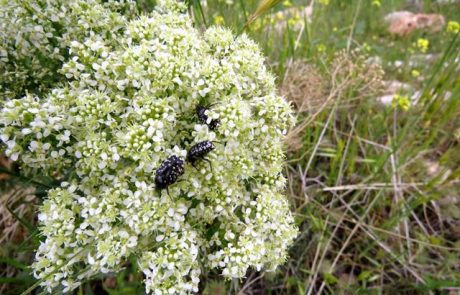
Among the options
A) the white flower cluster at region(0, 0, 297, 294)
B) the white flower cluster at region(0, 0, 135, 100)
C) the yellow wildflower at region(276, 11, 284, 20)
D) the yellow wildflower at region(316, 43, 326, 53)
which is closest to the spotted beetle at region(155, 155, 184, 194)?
the white flower cluster at region(0, 0, 297, 294)

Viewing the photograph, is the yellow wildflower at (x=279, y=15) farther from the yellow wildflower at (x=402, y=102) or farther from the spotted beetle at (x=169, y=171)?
the spotted beetle at (x=169, y=171)

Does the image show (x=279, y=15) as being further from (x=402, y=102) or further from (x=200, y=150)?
(x=200, y=150)

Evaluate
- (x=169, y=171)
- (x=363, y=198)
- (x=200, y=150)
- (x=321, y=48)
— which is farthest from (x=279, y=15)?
(x=169, y=171)

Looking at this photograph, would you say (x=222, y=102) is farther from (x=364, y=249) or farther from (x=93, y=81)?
(x=364, y=249)

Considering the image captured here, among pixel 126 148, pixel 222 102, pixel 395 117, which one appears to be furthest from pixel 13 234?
pixel 395 117

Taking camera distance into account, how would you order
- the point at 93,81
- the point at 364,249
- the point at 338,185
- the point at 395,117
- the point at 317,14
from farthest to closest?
the point at 317,14, the point at 395,117, the point at 338,185, the point at 364,249, the point at 93,81

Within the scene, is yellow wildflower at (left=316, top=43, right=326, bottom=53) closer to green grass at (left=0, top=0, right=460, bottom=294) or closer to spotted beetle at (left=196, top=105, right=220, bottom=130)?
green grass at (left=0, top=0, right=460, bottom=294)

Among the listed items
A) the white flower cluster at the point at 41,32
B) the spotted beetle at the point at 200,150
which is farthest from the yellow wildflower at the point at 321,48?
the spotted beetle at the point at 200,150
